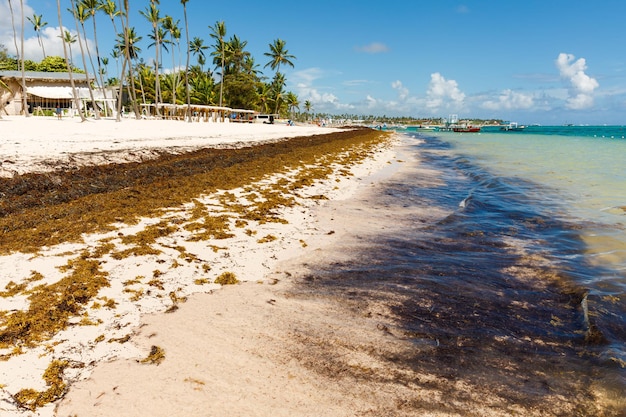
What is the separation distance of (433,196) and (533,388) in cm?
936

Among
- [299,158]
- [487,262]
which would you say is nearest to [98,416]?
[487,262]

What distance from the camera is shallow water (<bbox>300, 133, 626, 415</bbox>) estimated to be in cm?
303

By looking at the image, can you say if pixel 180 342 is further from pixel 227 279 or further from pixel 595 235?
pixel 595 235

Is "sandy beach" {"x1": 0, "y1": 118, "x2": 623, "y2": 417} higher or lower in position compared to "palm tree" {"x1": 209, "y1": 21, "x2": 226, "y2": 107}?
lower

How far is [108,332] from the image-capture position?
321 centimetres

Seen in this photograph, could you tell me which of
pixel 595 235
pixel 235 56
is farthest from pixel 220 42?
pixel 595 235

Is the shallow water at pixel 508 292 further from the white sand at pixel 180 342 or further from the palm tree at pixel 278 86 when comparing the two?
the palm tree at pixel 278 86

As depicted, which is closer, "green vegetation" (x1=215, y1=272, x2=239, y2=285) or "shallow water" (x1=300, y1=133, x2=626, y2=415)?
"shallow water" (x1=300, y1=133, x2=626, y2=415)

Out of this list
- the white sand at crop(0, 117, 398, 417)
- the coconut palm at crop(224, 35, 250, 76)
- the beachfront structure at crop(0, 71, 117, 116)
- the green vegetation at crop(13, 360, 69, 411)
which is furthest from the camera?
the coconut palm at crop(224, 35, 250, 76)

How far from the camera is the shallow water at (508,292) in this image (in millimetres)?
3031

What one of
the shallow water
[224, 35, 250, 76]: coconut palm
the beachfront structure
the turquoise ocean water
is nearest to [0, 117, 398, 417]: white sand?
the shallow water

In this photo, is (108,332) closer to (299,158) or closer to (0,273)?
(0,273)

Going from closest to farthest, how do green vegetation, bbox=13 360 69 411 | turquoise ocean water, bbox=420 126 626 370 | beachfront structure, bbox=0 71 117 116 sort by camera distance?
green vegetation, bbox=13 360 69 411 → turquoise ocean water, bbox=420 126 626 370 → beachfront structure, bbox=0 71 117 116

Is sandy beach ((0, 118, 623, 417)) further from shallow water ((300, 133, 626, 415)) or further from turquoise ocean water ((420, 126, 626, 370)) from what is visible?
turquoise ocean water ((420, 126, 626, 370))
